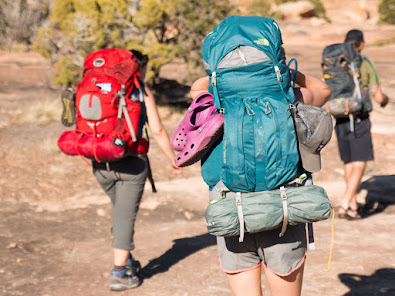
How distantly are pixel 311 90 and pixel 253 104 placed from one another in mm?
453

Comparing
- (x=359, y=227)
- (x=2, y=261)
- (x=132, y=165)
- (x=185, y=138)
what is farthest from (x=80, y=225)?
(x=185, y=138)

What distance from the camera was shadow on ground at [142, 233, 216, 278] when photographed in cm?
458

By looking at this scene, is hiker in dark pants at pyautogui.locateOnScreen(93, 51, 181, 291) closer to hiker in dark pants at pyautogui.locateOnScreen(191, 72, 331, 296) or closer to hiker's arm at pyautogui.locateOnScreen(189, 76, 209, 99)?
hiker's arm at pyautogui.locateOnScreen(189, 76, 209, 99)

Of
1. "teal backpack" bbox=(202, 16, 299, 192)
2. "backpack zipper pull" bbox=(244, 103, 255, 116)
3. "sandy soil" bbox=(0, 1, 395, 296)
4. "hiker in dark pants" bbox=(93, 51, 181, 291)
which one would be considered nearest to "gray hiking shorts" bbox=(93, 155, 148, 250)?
"hiker in dark pants" bbox=(93, 51, 181, 291)

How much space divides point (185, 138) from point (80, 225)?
3715 millimetres

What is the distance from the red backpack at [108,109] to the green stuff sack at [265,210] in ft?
5.37

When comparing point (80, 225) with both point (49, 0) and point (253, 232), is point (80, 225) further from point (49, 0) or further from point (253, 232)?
point (49, 0)

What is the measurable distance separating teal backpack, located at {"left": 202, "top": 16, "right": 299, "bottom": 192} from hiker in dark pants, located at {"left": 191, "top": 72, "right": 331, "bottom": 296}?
10.2 inches

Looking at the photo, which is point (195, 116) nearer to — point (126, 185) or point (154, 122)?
point (154, 122)

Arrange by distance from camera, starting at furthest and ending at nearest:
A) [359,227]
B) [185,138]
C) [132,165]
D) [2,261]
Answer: [359,227] < [2,261] < [132,165] < [185,138]

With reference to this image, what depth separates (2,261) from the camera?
473cm

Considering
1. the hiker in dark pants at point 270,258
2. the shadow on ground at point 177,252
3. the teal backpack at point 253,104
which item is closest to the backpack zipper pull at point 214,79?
the teal backpack at point 253,104

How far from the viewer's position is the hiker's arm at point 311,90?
2.48m

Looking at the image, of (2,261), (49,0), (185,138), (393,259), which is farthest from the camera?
(49,0)
